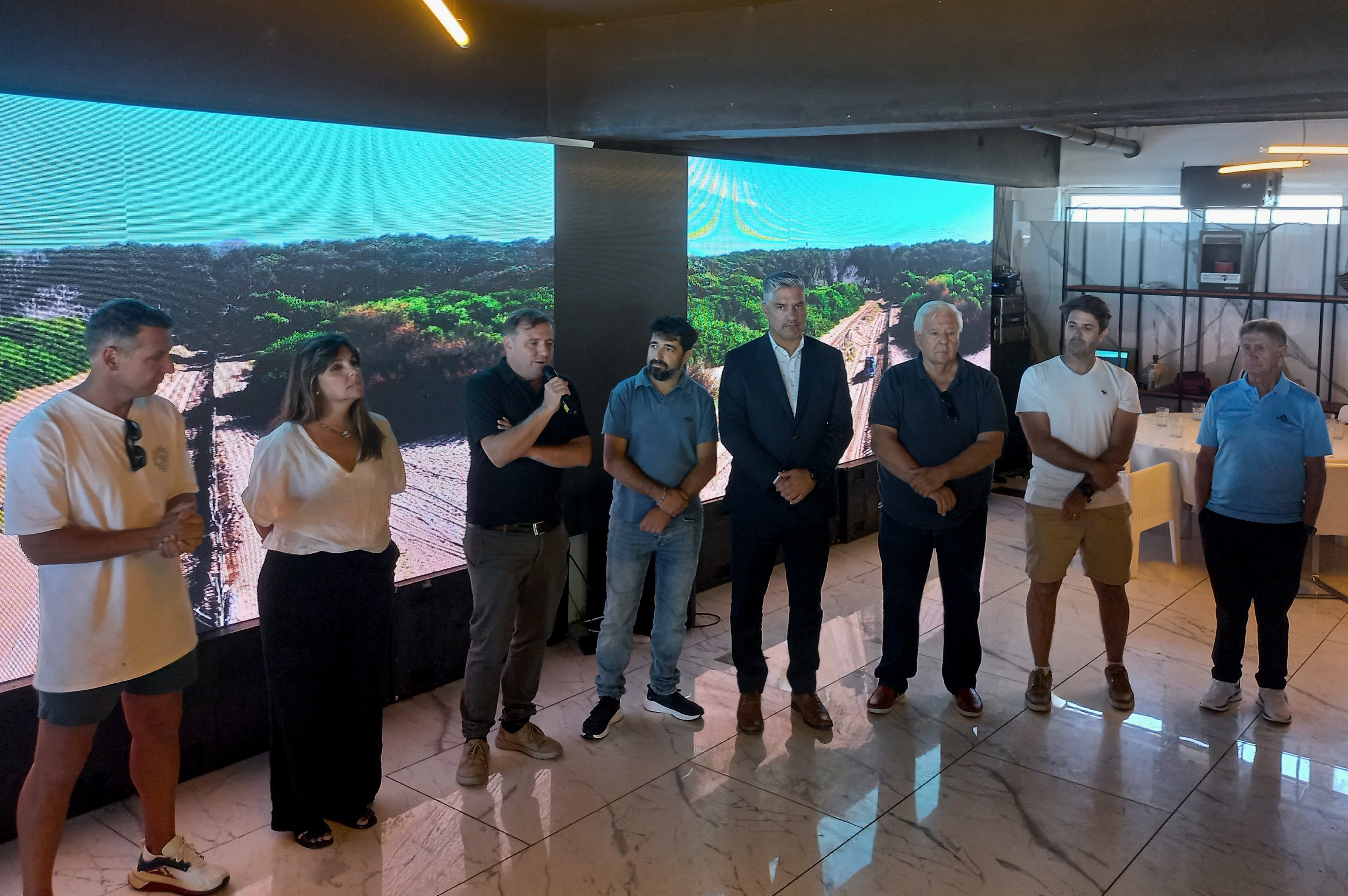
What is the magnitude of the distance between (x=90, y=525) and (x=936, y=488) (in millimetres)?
2827

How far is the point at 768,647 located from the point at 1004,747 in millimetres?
1331

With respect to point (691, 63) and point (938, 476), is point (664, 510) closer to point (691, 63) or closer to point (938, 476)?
point (938, 476)

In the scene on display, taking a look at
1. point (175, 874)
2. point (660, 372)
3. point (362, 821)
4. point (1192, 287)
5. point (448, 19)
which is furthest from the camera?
point (1192, 287)

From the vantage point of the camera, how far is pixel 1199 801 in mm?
3711

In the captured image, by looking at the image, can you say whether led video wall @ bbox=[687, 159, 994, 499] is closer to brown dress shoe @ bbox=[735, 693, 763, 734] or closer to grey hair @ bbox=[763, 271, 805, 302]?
grey hair @ bbox=[763, 271, 805, 302]

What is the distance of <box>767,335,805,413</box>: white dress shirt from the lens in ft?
13.9

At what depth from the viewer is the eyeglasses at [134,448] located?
9.73ft

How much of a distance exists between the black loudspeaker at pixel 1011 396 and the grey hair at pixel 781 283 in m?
5.33

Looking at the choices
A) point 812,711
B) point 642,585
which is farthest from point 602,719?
point 812,711

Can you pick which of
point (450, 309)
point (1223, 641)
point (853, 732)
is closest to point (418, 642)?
point (450, 309)

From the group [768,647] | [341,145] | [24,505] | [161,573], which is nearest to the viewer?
[24,505]

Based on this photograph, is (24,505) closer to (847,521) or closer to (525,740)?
(525,740)

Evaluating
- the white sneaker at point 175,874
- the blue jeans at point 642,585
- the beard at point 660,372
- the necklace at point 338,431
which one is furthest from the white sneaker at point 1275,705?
the white sneaker at point 175,874

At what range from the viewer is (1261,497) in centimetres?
419
